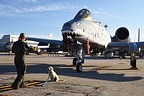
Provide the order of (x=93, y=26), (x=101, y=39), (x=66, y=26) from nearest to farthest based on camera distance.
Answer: (x=66, y=26) < (x=93, y=26) < (x=101, y=39)

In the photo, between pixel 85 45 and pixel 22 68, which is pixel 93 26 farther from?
pixel 22 68

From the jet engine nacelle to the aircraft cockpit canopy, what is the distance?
5276 mm

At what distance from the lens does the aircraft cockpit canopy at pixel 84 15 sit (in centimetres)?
1742

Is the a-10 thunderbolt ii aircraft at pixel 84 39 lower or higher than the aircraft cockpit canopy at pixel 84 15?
lower

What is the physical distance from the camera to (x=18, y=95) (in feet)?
24.4

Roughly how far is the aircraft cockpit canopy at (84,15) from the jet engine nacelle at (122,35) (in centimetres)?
528

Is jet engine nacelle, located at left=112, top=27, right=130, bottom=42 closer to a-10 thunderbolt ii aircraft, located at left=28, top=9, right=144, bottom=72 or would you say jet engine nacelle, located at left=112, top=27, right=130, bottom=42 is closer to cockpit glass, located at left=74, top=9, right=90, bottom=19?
a-10 thunderbolt ii aircraft, located at left=28, top=9, right=144, bottom=72

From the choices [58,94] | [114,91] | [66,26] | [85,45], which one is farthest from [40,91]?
[85,45]

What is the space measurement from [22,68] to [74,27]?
21.3 feet

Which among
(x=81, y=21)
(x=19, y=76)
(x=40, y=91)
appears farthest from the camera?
(x=81, y=21)

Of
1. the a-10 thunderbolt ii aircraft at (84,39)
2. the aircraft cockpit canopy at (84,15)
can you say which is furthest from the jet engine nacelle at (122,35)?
the aircraft cockpit canopy at (84,15)

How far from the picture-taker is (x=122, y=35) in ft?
75.4

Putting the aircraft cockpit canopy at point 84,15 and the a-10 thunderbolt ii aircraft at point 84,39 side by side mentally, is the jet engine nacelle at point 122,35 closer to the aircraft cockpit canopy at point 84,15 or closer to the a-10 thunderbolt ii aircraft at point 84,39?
the a-10 thunderbolt ii aircraft at point 84,39

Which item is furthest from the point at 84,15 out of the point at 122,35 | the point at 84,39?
the point at 122,35
